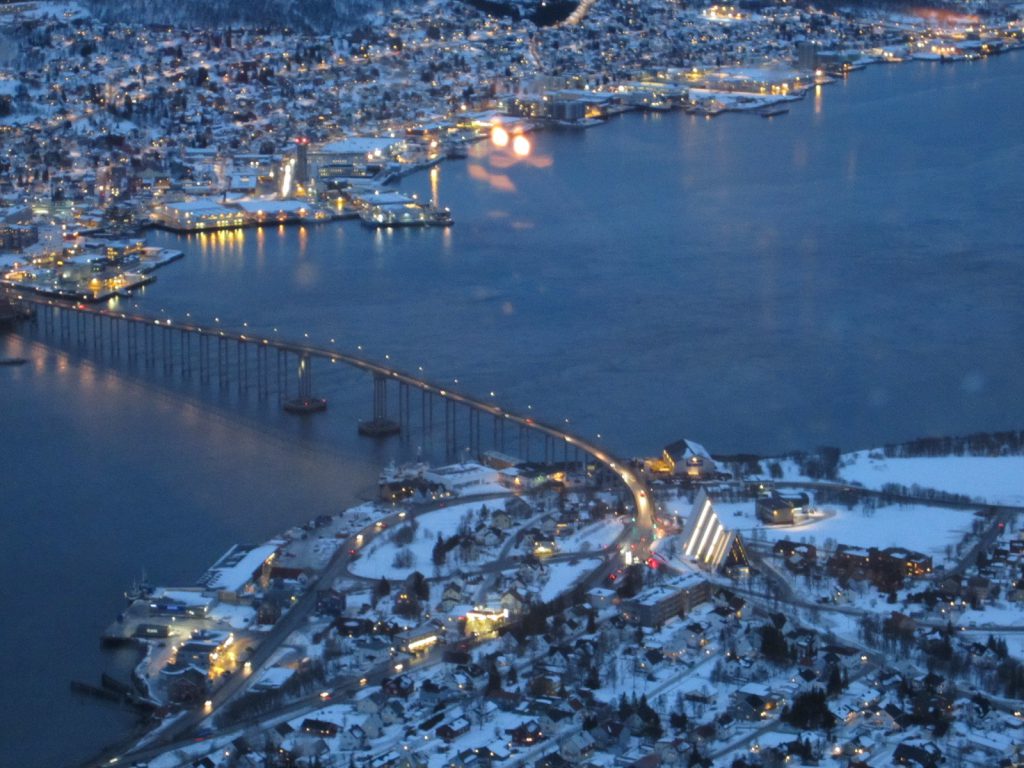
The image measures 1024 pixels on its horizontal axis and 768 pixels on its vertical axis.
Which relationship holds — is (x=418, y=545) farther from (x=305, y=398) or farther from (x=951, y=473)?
(x=305, y=398)

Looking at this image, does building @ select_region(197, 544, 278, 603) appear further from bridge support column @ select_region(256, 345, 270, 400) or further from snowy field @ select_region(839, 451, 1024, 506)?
bridge support column @ select_region(256, 345, 270, 400)

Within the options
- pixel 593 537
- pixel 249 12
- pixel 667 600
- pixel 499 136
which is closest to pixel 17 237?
pixel 499 136

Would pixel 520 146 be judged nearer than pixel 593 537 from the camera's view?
No

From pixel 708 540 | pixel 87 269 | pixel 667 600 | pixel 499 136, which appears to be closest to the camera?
pixel 667 600

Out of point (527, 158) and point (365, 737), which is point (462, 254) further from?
point (365, 737)

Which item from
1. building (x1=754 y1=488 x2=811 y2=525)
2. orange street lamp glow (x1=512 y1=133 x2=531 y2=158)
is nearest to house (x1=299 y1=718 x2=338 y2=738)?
building (x1=754 y1=488 x2=811 y2=525)

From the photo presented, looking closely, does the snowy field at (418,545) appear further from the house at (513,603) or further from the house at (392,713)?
the house at (392,713)

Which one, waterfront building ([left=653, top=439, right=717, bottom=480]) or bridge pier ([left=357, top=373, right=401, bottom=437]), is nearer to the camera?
waterfront building ([left=653, top=439, right=717, bottom=480])
